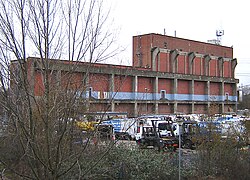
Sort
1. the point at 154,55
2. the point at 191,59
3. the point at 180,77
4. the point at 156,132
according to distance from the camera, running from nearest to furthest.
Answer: the point at 156,132 → the point at 180,77 → the point at 154,55 → the point at 191,59

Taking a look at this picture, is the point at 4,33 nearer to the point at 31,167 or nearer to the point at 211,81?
the point at 31,167

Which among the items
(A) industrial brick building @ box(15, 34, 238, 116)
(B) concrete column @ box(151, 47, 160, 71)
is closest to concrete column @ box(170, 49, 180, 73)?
(A) industrial brick building @ box(15, 34, 238, 116)

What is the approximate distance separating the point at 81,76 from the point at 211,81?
74227 mm

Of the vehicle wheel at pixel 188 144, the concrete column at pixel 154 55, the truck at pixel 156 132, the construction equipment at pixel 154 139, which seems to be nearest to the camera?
the vehicle wheel at pixel 188 144

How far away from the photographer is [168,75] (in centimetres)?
7031

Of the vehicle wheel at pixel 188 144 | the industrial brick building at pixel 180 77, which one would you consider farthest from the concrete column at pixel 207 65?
the vehicle wheel at pixel 188 144

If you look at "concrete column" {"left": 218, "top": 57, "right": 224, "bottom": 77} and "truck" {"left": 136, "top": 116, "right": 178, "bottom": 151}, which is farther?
"concrete column" {"left": 218, "top": 57, "right": 224, "bottom": 77}

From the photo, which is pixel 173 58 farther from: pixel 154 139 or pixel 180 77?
pixel 154 139

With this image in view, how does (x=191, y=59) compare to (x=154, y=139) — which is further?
(x=191, y=59)

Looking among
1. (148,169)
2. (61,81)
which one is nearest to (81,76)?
(61,81)

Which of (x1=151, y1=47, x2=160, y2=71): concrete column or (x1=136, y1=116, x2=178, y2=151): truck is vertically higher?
(x1=151, y1=47, x2=160, y2=71): concrete column

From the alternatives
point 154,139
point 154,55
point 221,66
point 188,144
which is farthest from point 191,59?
point 188,144

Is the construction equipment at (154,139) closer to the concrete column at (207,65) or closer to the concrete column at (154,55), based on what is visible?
the concrete column at (154,55)

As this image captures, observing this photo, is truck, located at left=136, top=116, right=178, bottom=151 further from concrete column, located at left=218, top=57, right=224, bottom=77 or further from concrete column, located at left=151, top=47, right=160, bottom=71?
concrete column, located at left=218, top=57, right=224, bottom=77
